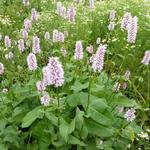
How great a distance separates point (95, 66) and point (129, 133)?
67 cm

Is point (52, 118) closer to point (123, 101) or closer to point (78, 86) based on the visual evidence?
point (78, 86)

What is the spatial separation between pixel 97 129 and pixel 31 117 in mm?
500

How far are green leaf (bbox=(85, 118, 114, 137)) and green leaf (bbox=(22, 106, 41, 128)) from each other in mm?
374

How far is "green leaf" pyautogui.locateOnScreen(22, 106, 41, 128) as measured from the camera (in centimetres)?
313

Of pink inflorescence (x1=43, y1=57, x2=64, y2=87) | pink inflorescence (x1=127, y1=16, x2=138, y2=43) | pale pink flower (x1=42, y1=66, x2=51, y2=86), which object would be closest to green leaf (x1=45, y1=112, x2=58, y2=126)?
pale pink flower (x1=42, y1=66, x2=51, y2=86)

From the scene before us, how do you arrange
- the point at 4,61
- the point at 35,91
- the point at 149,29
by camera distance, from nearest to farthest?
the point at 35,91 → the point at 4,61 → the point at 149,29

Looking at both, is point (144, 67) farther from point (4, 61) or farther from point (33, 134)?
point (33, 134)

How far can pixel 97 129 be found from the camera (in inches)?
129

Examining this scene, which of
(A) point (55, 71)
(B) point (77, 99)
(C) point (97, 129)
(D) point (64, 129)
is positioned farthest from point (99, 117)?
(A) point (55, 71)

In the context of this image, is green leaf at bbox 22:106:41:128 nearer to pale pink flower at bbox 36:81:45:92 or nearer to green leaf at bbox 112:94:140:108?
pale pink flower at bbox 36:81:45:92

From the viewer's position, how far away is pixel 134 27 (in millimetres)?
3361

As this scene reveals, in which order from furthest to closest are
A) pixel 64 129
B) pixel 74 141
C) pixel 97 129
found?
pixel 97 129 → pixel 74 141 → pixel 64 129

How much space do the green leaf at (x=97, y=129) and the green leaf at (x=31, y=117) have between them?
1.23 ft

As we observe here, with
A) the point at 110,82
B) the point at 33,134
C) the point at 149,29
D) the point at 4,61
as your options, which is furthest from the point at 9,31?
the point at 33,134
